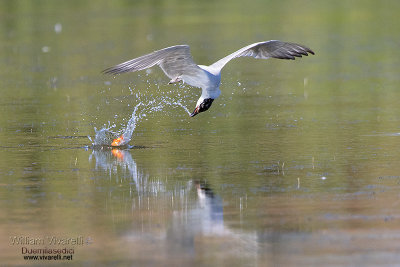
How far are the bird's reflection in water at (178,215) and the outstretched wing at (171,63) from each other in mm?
1117

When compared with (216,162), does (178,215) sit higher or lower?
lower

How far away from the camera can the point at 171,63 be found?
1076cm

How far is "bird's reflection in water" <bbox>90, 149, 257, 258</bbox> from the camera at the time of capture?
7328 mm

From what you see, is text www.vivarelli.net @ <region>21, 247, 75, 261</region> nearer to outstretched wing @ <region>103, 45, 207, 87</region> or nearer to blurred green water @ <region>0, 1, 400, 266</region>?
blurred green water @ <region>0, 1, 400, 266</region>

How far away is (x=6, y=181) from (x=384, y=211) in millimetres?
3964

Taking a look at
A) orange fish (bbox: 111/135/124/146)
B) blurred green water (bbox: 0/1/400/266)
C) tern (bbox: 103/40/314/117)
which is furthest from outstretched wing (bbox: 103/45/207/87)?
orange fish (bbox: 111/135/124/146)

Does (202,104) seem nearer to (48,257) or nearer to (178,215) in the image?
(178,215)

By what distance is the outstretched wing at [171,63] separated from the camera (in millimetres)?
10242

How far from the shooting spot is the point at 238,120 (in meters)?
13.8

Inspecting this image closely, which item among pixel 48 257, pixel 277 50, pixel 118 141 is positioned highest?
pixel 277 50

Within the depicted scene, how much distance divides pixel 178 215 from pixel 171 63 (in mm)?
2936

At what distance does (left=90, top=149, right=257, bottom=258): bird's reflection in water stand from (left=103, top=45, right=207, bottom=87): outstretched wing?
1.12 m

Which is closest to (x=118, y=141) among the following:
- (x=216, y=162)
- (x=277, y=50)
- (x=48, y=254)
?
A: (x=216, y=162)

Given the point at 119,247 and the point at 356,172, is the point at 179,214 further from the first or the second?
the point at 356,172
